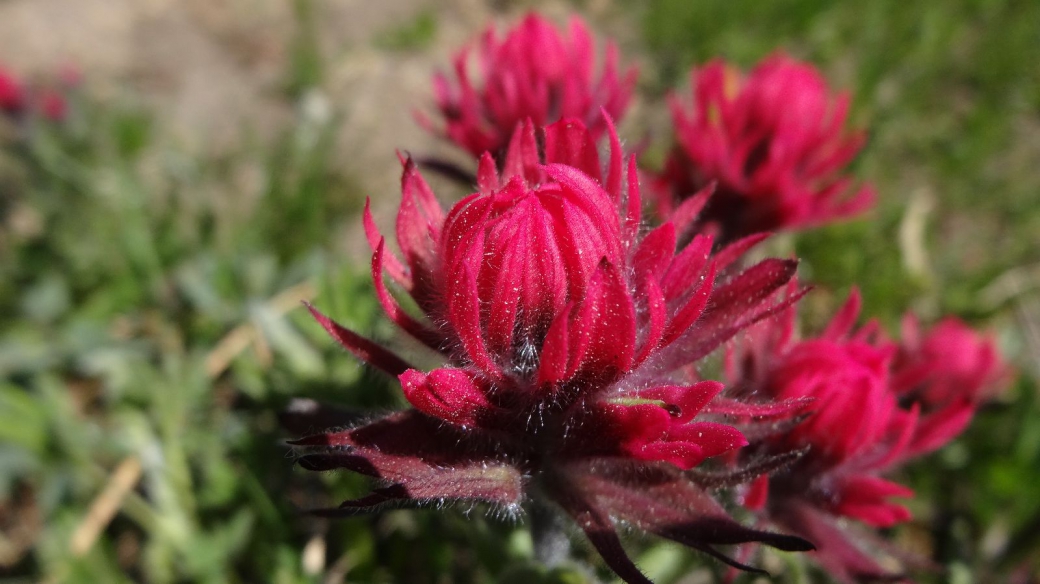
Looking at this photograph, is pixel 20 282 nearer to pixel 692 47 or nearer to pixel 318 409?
pixel 318 409

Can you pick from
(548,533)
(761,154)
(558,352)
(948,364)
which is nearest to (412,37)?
(761,154)

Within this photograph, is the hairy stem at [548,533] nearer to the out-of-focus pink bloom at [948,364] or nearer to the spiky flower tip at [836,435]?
the spiky flower tip at [836,435]

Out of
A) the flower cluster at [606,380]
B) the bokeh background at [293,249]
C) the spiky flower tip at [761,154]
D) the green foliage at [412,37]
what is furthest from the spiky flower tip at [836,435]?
the green foliage at [412,37]

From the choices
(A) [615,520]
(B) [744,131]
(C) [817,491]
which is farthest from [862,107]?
(A) [615,520]

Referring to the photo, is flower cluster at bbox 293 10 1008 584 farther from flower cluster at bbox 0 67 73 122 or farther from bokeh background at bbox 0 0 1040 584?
flower cluster at bbox 0 67 73 122

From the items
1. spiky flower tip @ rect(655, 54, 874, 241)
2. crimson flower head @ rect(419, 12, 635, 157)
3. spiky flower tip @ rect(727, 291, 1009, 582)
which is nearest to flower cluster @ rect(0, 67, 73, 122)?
crimson flower head @ rect(419, 12, 635, 157)

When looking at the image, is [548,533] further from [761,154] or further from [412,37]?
[412,37]
